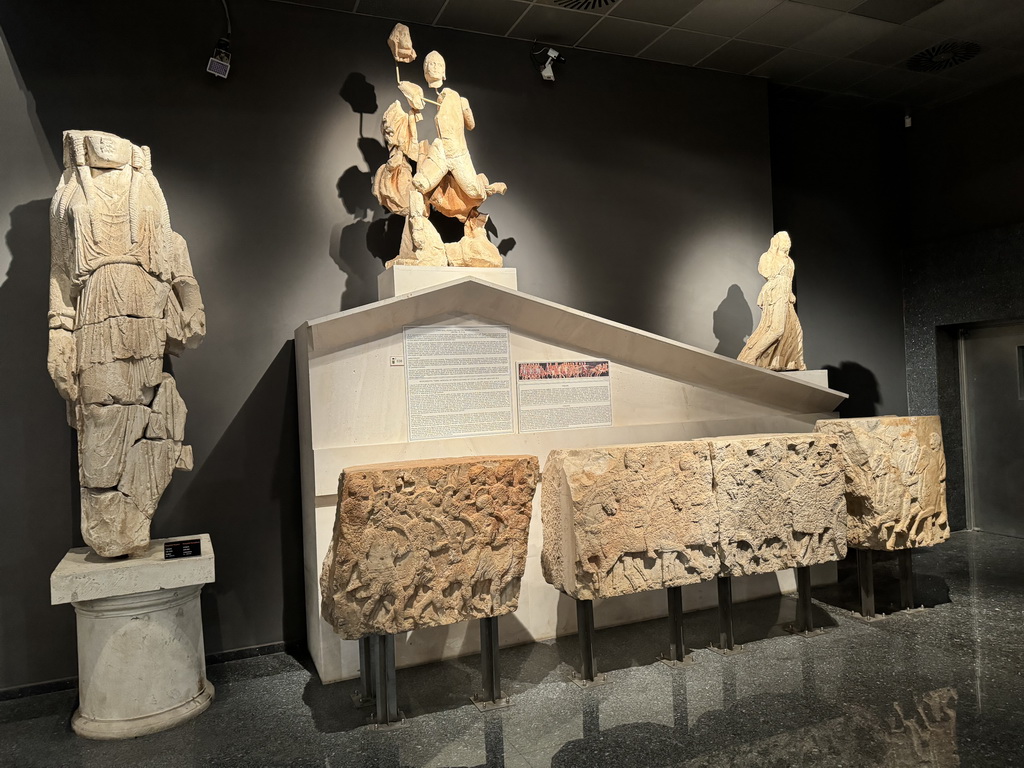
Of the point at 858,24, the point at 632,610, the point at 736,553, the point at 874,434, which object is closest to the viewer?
the point at 736,553

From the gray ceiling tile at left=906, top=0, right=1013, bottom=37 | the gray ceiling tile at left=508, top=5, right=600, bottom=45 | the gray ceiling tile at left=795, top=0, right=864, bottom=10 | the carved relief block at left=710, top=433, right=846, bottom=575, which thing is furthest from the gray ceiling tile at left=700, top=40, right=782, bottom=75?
the carved relief block at left=710, top=433, right=846, bottom=575

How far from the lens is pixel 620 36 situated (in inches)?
229

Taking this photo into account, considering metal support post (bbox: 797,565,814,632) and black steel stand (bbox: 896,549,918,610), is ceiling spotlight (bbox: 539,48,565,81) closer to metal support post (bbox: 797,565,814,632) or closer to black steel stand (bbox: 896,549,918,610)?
metal support post (bbox: 797,565,814,632)

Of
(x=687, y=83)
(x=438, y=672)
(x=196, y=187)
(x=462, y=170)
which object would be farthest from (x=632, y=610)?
(x=687, y=83)

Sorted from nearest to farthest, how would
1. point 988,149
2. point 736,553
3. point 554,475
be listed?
point 554,475
point 736,553
point 988,149

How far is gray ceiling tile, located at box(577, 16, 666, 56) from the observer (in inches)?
221

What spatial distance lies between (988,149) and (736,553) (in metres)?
5.30

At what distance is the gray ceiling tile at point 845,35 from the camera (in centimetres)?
576

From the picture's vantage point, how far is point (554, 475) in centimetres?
394

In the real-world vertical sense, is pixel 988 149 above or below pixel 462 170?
above

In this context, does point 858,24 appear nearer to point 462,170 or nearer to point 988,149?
point 988,149

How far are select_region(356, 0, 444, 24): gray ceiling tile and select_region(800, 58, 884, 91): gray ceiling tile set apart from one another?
11.8 ft

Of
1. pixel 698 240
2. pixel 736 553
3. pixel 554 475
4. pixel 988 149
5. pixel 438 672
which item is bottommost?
pixel 438 672

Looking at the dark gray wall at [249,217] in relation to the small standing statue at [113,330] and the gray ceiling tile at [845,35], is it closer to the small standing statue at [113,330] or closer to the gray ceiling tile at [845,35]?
the small standing statue at [113,330]
